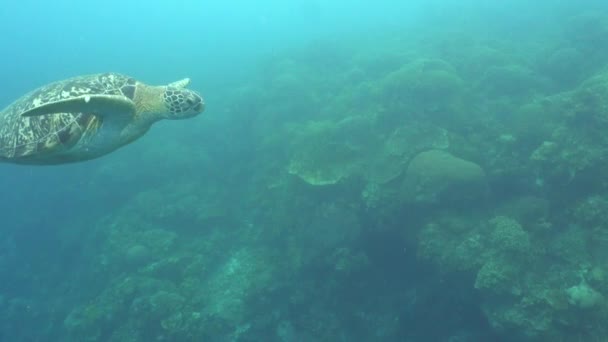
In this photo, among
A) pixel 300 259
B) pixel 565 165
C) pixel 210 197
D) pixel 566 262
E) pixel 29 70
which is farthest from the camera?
pixel 29 70

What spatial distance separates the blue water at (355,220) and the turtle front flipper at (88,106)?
4.58m

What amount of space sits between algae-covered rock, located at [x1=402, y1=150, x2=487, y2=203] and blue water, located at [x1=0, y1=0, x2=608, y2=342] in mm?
35

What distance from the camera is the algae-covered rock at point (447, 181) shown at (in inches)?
241

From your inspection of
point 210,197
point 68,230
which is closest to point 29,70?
point 68,230

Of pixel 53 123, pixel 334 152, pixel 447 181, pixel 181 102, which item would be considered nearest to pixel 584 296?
pixel 447 181

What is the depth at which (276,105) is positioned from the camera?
536 inches

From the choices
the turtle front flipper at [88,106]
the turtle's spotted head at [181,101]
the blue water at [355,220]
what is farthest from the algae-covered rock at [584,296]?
the turtle front flipper at [88,106]

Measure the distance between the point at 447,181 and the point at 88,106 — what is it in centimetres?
537

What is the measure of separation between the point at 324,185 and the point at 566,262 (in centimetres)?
436

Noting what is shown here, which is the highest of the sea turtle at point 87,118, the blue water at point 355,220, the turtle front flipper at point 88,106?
the turtle front flipper at point 88,106

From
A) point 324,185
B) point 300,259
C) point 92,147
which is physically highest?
point 92,147

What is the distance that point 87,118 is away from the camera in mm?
3850

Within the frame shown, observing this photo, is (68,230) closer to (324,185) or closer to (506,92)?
(324,185)

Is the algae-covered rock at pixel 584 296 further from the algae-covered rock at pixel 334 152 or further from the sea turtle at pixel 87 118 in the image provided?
the sea turtle at pixel 87 118
